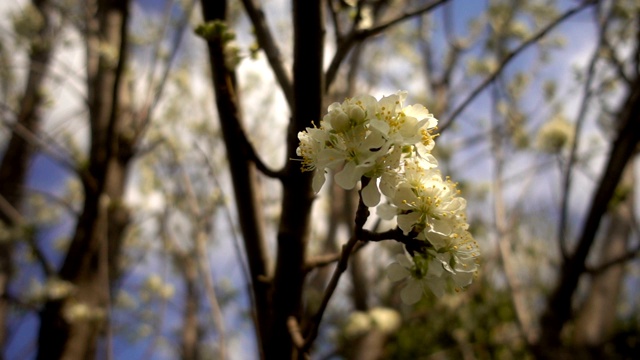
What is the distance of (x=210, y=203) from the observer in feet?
16.6

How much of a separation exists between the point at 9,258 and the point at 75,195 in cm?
284

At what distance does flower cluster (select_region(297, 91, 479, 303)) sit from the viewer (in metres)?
0.84

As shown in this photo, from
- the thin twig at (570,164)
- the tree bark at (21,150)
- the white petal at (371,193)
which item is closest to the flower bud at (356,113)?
the white petal at (371,193)

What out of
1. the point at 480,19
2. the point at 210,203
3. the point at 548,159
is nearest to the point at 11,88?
the point at 210,203

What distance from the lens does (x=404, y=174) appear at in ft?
2.90

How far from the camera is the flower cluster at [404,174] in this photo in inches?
33.1

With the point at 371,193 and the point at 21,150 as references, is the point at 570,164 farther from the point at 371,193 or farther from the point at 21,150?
the point at 21,150

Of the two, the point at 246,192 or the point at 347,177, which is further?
the point at 246,192

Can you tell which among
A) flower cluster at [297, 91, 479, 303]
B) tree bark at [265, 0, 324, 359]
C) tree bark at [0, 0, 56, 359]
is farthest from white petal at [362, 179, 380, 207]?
tree bark at [0, 0, 56, 359]

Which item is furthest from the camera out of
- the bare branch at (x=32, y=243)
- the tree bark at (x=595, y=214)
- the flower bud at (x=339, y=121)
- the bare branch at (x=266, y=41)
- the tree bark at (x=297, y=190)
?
the bare branch at (x=32, y=243)

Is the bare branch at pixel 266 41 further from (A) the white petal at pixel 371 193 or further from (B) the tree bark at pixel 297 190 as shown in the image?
(A) the white petal at pixel 371 193

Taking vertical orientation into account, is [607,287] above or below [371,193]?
below

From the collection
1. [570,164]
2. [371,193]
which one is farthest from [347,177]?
[570,164]

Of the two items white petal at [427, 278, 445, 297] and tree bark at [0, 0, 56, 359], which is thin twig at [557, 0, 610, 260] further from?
tree bark at [0, 0, 56, 359]
